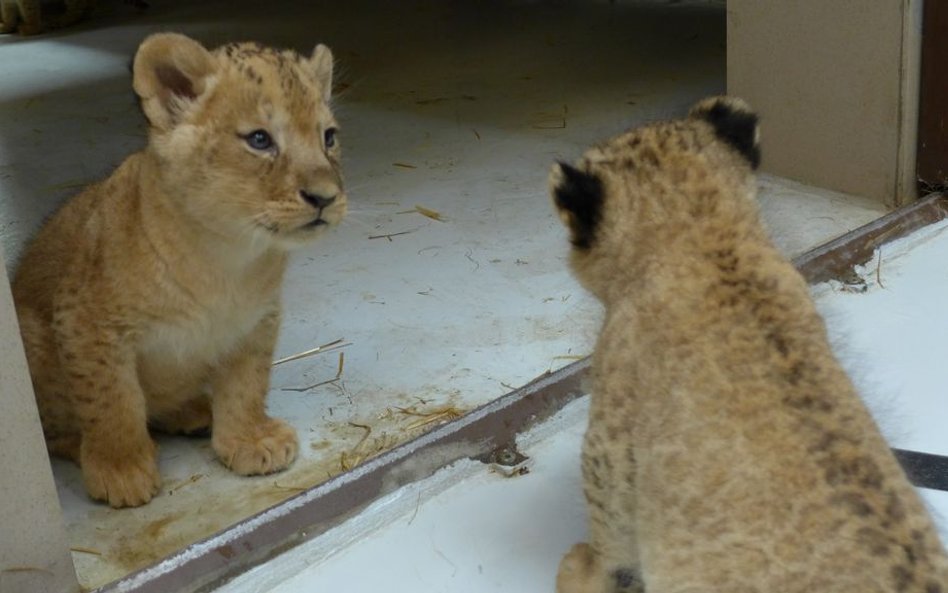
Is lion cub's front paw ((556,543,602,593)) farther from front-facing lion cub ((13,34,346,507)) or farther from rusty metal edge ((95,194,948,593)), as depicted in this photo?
front-facing lion cub ((13,34,346,507))

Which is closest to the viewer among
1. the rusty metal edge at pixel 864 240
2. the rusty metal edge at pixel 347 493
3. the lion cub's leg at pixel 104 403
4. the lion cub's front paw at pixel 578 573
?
the lion cub's front paw at pixel 578 573

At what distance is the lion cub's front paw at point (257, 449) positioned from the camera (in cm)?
397

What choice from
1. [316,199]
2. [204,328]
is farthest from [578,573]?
[204,328]

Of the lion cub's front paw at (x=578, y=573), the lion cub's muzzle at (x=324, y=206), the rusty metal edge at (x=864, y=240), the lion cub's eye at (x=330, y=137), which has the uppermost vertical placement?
the lion cub's eye at (x=330, y=137)

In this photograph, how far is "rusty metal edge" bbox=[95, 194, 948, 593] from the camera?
3.29 meters

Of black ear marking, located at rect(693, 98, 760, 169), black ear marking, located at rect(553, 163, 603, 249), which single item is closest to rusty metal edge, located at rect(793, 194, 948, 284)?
black ear marking, located at rect(693, 98, 760, 169)

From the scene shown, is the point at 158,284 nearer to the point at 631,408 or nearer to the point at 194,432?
the point at 194,432

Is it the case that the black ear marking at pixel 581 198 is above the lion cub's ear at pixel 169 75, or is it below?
below

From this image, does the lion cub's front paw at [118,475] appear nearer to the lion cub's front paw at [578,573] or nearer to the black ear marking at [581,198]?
the lion cub's front paw at [578,573]

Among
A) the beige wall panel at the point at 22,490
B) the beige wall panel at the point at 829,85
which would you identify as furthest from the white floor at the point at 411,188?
the beige wall panel at the point at 22,490

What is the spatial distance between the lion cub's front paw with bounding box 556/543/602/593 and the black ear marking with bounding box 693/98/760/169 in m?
1.09

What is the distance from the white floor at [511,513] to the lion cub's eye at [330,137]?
1095mm

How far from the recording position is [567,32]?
10.3 meters

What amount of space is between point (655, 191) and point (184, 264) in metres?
1.57
